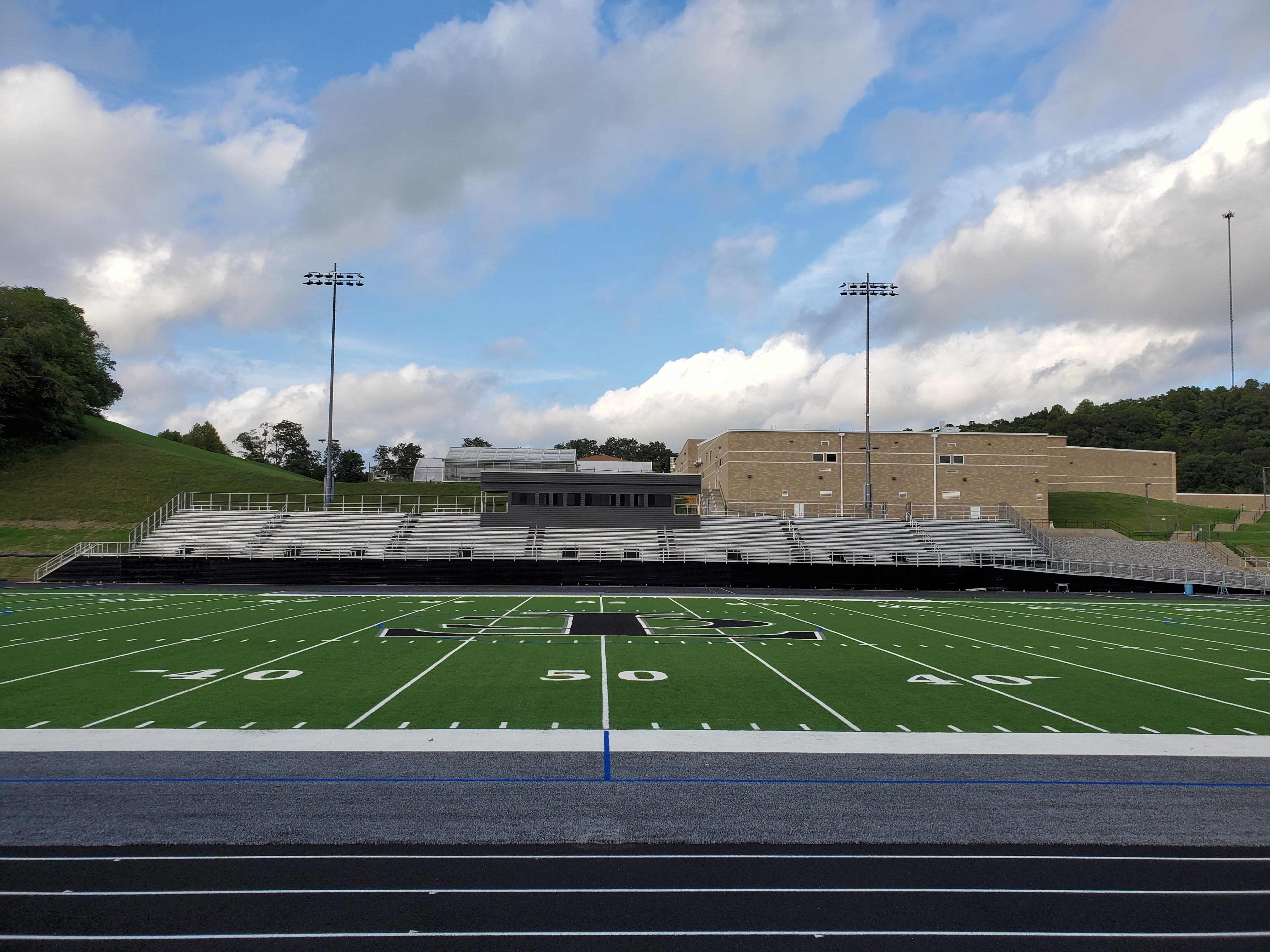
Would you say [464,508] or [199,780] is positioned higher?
[464,508]

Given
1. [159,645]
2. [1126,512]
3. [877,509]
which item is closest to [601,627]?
[159,645]

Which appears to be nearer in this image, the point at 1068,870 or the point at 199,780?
the point at 1068,870

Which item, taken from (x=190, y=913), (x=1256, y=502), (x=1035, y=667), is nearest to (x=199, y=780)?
(x=190, y=913)

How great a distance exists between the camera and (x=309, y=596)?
29938 mm

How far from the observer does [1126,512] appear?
65.9 m

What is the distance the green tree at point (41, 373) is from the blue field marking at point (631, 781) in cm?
6048

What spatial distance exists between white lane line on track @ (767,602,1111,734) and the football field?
0.24 feet

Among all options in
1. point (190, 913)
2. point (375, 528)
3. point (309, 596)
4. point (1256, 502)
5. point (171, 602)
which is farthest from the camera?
point (1256, 502)

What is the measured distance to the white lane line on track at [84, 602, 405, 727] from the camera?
36.2ft

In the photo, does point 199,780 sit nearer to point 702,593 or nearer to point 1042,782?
point 1042,782

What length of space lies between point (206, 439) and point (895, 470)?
283 feet

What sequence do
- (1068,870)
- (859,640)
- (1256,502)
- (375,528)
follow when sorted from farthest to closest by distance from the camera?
(1256,502), (375,528), (859,640), (1068,870)

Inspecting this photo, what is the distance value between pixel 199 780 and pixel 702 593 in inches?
1056

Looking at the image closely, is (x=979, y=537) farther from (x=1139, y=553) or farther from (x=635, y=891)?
(x=635, y=891)
